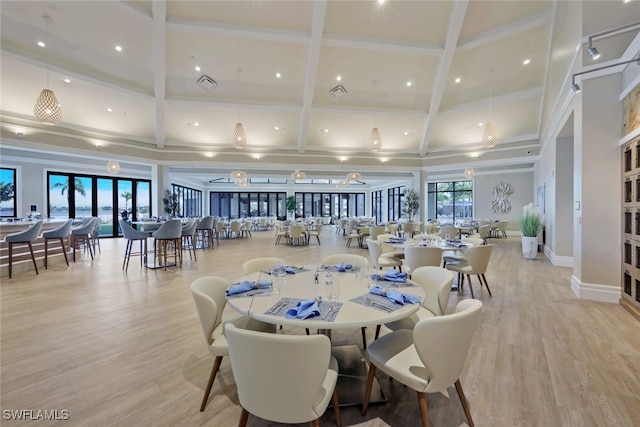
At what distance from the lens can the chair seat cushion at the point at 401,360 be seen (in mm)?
1610

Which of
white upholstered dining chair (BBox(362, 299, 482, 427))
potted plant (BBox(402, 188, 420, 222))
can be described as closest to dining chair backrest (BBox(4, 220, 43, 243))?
white upholstered dining chair (BBox(362, 299, 482, 427))

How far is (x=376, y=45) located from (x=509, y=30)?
9.88 ft

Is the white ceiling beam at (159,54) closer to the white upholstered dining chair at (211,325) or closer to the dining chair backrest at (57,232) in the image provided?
the dining chair backrest at (57,232)

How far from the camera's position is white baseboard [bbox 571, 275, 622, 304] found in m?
4.02

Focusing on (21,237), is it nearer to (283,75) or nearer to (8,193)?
(8,193)

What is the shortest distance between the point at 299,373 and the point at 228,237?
41.0ft

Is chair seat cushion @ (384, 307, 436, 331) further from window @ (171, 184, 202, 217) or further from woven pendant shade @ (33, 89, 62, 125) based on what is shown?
window @ (171, 184, 202, 217)

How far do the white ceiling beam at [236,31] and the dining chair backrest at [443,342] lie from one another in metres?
7.22

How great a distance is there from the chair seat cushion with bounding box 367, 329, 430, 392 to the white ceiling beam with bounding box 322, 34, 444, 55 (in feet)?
23.2

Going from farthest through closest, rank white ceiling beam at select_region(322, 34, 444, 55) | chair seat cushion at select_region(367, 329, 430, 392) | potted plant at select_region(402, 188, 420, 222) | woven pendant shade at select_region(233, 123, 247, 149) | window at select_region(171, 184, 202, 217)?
window at select_region(171, 184, 202, 217)
potted plant at select_region(402, 188, 420, 222)
woven pendant shade at select_region(233, 123, 247, 149)
white ceiling beam at select_region(322, 34, 444, 55)
chair seat cushion at select_region(367, 329, 430, 392)

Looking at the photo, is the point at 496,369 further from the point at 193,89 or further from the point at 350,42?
the point at 193,89

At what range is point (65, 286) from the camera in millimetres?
4871

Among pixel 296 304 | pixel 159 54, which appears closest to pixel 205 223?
pixel 159 54

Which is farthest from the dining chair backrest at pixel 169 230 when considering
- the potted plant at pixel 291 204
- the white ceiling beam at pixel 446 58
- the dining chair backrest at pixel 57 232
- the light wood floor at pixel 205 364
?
the potted plant at pixel 291 204
